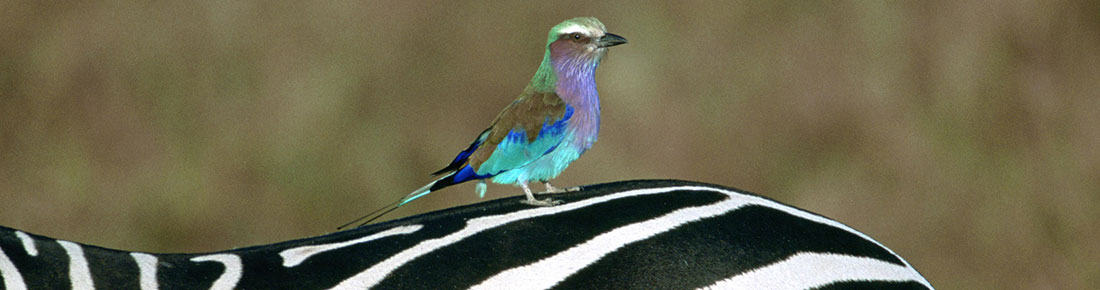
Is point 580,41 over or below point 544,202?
over

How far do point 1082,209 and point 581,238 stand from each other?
1.12 metres

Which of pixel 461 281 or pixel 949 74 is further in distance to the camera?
pixel 949 74

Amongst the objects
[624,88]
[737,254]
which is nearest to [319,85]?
[624,88]

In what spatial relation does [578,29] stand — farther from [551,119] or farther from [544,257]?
[544,257]

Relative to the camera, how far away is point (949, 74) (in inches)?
60.0

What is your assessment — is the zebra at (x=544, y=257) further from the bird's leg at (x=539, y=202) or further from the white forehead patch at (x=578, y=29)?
the white forehead patch at (x=578, y=29)

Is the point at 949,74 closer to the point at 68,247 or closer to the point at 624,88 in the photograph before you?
the point at 624,88

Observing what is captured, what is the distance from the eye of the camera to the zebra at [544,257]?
2.23 feet

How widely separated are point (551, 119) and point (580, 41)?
7cm

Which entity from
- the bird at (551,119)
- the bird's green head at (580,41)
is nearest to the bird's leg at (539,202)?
the bird at (551,119)

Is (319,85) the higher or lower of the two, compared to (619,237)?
higher

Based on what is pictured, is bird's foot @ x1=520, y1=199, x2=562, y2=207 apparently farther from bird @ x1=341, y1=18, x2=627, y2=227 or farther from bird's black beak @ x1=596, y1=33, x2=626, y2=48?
bird's black beak @ x1=596, y1=33, x2=626, y2=48

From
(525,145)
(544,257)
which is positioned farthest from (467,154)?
(544,257)

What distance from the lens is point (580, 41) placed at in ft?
2.63
